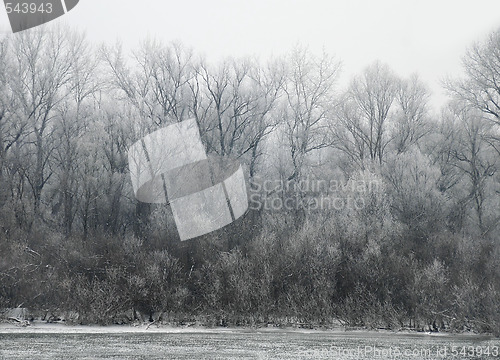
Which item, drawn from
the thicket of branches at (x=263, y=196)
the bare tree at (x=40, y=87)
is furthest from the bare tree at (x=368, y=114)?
the bare tree at (x=40, y=87)

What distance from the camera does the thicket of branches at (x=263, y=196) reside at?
3077 centimetres

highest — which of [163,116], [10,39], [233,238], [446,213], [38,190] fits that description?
[10,39]

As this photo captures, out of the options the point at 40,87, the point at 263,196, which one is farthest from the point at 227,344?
the point at 40,87

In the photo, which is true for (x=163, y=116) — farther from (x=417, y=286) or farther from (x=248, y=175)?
(x=417, y=286)

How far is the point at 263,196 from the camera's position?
42.3 metres

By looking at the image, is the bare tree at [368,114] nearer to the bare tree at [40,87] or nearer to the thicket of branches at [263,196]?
the thicket of branches at [263,196]

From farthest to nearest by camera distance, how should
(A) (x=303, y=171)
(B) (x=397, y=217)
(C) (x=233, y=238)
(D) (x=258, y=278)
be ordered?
(A) (x=303, y=171) < (B) (x=397, y=217) < (C) (x=233, y=238) < (D) (x=258, y=278)

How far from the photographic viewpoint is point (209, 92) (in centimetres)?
4750

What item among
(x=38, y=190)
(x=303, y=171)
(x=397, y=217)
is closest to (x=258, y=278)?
(x=397, y=217)

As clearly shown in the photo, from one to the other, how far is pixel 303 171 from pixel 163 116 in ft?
38.2

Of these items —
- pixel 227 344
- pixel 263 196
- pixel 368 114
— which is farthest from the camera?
pixel 368 114

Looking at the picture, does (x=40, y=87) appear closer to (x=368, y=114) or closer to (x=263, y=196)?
(x=263, y=196)

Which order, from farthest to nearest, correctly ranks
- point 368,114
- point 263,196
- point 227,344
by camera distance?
point 368,114 → point 263,196 → point 227,344

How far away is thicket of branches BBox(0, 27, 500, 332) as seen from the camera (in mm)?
30766
